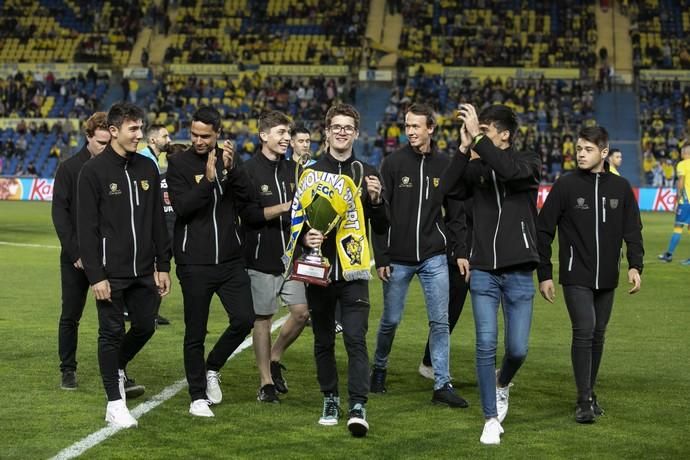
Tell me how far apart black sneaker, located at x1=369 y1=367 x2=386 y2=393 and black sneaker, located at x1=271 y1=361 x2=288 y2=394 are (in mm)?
663

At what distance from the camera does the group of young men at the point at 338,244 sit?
7660 millimetres

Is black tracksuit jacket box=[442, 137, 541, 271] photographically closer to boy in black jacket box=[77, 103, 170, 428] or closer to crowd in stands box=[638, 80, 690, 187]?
boy in black jacket box=[77, 103, 170, 428]

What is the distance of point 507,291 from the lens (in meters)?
7.72

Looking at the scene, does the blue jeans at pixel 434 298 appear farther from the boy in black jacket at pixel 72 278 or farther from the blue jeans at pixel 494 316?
the boy in black jacket at pixel 72 278

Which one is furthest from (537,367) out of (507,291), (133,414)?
(133,414)

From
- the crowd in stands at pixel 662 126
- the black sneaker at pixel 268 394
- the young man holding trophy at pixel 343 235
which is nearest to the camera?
the young man holding trophy at pixel 343 235

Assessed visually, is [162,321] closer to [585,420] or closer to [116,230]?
[116,230]

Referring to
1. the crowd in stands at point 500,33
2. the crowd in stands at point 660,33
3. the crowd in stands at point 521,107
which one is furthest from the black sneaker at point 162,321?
the crowd in stands at point 660,33

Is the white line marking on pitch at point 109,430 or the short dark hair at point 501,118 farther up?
the short dark hair at point 501,118

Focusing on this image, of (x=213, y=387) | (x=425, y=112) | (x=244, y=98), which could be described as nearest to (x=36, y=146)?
(x=244, y=98)

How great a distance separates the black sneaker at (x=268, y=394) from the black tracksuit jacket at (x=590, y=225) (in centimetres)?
223

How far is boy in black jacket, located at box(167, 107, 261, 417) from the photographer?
8.16 meters

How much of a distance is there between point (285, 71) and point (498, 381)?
4514 centimetres

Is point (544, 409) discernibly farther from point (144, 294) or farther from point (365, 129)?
point (365, 129)
